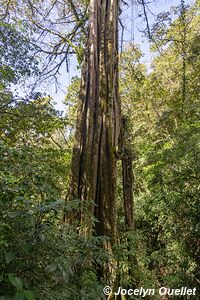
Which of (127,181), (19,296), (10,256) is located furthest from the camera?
(127,181)

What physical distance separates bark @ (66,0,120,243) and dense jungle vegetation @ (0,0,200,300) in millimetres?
16

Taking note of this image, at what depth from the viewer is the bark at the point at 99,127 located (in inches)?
98.5

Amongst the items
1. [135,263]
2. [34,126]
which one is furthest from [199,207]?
[34,126]

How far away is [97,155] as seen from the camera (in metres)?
2.68

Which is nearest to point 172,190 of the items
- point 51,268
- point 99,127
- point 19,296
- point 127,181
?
point 127,181

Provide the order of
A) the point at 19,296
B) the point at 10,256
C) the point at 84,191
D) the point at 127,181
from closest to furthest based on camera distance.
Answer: the point at 19,296 < the point at 10,256 < the point at 84,191 < the point at 127,181

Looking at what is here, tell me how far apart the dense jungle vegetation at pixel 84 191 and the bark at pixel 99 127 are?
2 cm

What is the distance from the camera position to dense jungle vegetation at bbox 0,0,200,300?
1099 mm

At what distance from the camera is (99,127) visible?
2.78m

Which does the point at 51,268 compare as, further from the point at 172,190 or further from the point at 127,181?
the point at 172,190

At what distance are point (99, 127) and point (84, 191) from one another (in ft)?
2.29

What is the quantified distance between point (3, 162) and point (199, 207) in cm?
310

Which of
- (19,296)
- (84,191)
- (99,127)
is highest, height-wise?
(99,127)

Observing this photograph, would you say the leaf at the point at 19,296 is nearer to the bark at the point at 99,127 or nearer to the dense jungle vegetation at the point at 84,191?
the dense jungle vegetation at the point at 84,191
